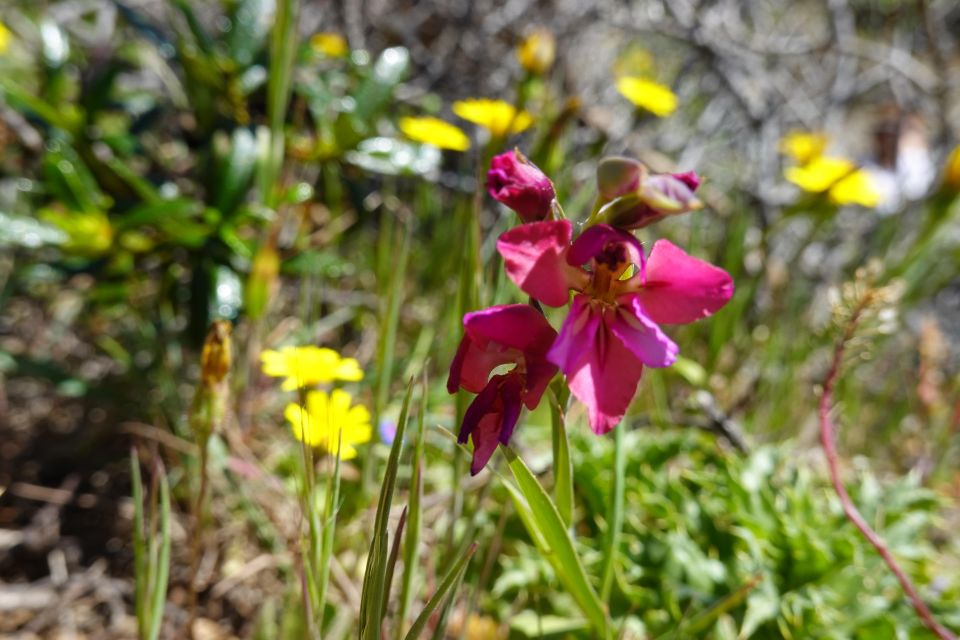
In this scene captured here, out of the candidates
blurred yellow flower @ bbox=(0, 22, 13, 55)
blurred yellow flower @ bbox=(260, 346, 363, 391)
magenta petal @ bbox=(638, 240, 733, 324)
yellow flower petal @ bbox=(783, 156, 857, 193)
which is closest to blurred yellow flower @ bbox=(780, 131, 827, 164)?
yellow flower petal @ bbox=(783, 156, 857, 193)

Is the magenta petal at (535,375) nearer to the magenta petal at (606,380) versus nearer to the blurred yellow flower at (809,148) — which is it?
the magenta petal at (606,380)

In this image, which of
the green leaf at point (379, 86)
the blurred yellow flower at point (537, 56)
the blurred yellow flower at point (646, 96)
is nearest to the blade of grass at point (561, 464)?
the green leaf at point (379, 86)

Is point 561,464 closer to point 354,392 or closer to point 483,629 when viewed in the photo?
point 483,629

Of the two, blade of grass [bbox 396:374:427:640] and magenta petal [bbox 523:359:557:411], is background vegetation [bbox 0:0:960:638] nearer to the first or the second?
blade of grass [bbox 396:374:427:640]

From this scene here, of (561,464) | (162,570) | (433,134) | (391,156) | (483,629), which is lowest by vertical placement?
(483,629)

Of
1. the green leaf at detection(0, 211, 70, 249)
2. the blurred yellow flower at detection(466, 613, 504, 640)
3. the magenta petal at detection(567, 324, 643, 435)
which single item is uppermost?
the green leaf at detection(0, 211, 70, 249)

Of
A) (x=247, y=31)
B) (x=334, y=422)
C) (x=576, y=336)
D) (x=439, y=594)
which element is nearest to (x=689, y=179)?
(x=576, y=336)
